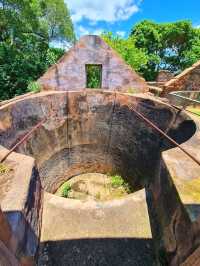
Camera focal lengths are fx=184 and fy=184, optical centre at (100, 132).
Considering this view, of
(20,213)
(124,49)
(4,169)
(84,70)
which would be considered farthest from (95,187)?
(124,49)

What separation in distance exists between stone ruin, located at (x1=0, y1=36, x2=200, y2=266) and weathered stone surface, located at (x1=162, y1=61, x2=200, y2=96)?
11.2ft

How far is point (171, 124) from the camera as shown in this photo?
4.84 meters

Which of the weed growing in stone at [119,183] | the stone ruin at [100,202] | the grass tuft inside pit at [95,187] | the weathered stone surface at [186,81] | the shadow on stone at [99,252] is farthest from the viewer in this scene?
the weathered stone surface at [186,81]

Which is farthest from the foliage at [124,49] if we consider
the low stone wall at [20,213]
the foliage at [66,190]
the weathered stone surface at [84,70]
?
the low stone wall at [20,213]

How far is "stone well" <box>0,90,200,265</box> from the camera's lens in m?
2.32

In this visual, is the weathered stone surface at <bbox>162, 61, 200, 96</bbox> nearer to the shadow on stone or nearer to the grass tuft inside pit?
the grass tuft inside pit

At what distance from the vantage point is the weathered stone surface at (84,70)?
705cm

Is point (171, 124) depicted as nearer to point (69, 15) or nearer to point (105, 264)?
point (105, 264)

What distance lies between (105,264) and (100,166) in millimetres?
4150

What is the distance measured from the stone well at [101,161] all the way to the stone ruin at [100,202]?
1 centimetres

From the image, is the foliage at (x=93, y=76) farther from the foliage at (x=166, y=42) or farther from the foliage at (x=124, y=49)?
the foliage at (x=166, y=42)

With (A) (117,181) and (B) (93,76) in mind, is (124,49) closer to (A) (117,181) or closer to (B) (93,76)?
(B) (93,76)

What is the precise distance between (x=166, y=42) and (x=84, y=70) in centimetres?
1352

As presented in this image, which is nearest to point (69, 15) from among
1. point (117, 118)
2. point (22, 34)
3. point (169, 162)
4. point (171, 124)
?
point (22, 34)
